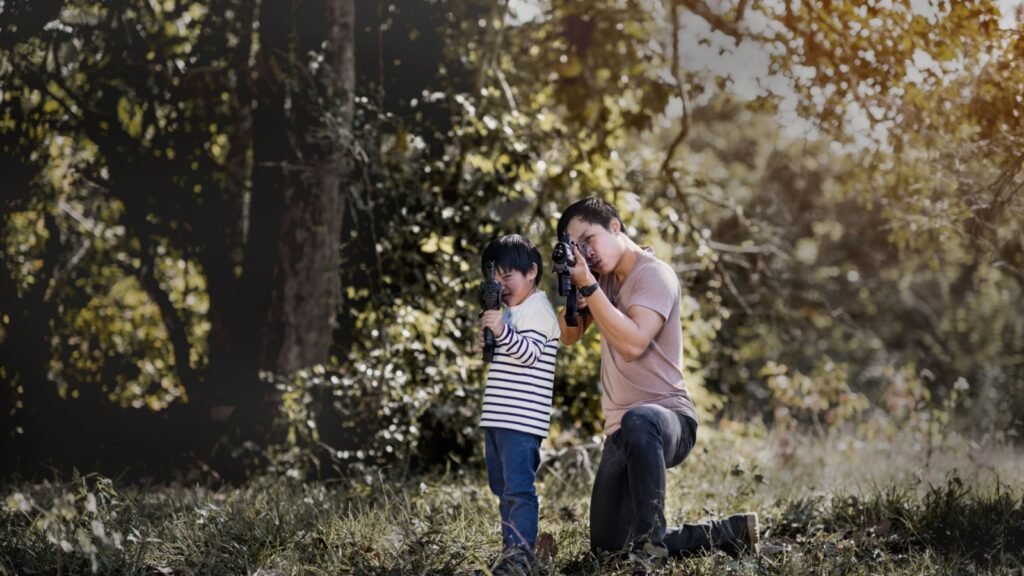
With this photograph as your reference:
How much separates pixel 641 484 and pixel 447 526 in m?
0.99

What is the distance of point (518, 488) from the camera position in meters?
4.17

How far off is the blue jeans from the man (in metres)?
0.37

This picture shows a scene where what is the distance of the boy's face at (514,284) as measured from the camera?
434 cm

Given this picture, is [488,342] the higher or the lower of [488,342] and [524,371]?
the higher

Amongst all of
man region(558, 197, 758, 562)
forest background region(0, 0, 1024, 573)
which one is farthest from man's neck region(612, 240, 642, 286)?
forest background region(0, 0, 1024, 573)

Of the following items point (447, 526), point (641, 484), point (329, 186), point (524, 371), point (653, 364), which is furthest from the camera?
point (329, 186)

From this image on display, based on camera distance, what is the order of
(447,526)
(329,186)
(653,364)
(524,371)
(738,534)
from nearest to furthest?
(524,371), (653,364), (738,534), (447,526), (329,186)

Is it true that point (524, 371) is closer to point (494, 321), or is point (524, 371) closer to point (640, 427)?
point (494, 321)

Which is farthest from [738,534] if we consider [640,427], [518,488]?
[518,488]

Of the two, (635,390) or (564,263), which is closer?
(564,263)

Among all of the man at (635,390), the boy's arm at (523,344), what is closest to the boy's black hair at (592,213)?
the man at (635,390)

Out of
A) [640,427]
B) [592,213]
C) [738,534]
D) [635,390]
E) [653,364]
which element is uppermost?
[592,213]

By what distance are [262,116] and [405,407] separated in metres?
2.19

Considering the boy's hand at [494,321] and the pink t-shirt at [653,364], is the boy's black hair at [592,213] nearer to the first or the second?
the pink t-shirt at [653,364]
